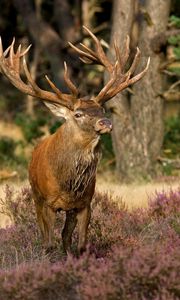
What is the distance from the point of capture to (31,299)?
20.8ft

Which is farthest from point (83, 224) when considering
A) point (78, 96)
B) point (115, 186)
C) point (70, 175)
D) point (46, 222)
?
point (115, 186)

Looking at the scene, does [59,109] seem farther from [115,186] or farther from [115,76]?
[115,186]

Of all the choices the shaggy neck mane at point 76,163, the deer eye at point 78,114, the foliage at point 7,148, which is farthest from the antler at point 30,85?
the foliage at point 7,148

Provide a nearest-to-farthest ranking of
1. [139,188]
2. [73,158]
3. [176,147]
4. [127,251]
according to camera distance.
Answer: [127,251] → [73,158] → [139,188] → [176,147]

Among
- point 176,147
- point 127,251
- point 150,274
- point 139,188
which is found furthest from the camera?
point 176,147

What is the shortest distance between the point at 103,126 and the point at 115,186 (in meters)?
4.75

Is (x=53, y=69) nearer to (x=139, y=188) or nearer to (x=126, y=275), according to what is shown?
(x=139, y=188)

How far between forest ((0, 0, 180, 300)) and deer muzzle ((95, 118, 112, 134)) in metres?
0.02

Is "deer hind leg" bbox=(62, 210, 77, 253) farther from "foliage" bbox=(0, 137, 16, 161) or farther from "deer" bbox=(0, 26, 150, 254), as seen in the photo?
"foliage" bbox=(0, 137, 16, 161)

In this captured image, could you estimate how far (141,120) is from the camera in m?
14.4

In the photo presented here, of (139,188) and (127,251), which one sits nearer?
(127,251)

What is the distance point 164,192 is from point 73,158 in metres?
2.75

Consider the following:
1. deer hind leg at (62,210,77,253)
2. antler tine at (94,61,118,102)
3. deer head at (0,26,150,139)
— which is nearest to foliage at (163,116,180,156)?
deer head at (0,26,150,139)

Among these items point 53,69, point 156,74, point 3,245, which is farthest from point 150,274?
point 53,69
